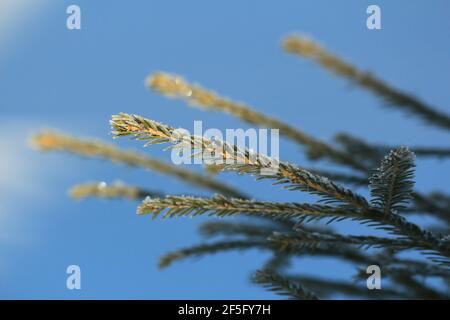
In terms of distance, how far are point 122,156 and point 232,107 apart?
2.66ft

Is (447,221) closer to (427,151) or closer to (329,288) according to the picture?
(427,151)

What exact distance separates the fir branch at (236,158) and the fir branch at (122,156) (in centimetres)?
195

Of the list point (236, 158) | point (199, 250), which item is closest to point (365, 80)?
point (199, 250)

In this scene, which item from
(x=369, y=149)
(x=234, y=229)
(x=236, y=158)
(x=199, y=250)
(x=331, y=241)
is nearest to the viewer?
(x=236, y=158)

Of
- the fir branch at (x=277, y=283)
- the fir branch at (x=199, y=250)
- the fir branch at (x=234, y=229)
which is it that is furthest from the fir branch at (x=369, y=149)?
the fir branch at (x=277, y=283)

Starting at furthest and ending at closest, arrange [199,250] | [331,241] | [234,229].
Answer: [234,229] → [199,250] → [331,241]

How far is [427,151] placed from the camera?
3215 millimetres

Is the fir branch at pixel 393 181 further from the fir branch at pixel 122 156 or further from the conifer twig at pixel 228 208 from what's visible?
the fir branch at pixel 122 156

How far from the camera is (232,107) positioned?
300 cm

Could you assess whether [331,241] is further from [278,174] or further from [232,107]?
[232,107]

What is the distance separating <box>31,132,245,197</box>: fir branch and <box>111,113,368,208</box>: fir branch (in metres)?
1.95

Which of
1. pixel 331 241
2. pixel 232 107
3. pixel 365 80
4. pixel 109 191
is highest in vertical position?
pixel 365 80

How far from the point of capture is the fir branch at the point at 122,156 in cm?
334
